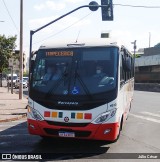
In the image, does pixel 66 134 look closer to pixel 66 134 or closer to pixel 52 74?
pixel 66 134

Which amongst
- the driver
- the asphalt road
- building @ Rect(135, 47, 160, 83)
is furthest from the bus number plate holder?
building @ Rect(135, 47, 160, 83)

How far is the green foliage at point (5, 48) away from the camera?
167ft

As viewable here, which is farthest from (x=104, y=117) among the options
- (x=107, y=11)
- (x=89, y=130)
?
(x=107, y=11)

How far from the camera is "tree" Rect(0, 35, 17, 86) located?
51041mm

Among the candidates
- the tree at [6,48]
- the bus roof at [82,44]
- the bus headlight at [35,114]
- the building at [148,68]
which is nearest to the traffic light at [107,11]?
the bus roof at [82,44]

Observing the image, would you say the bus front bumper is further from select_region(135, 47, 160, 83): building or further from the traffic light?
select_region(135, 47, 160, 83): building

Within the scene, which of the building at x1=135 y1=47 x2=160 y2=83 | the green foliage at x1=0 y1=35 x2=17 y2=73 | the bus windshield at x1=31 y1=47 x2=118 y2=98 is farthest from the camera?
the building at x1=135 y1=47 x2=160 y2=83

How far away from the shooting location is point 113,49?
8523 mm

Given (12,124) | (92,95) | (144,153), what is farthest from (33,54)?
(12,124)

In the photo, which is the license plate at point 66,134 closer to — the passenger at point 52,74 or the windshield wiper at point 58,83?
the windshield wiper at point 58,83

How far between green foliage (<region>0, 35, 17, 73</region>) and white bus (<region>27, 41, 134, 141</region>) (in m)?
43.3

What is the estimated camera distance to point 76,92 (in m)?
8.23

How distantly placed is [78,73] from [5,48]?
45.3 m

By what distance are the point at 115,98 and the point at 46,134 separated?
6.04 feet
